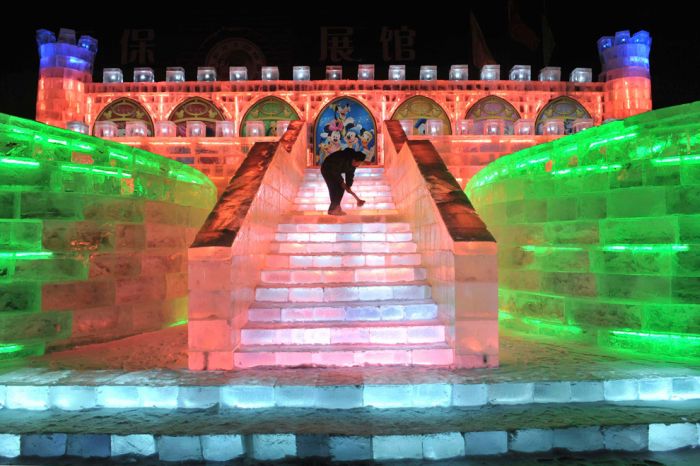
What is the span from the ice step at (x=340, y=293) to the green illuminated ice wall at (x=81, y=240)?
2001mm

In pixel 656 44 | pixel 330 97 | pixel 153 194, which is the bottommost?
pixel 153 194

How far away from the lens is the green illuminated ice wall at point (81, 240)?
555 centimetres

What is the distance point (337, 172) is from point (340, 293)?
2.98 meters

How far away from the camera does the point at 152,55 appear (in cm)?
1767

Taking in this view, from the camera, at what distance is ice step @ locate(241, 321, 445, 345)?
5293mm

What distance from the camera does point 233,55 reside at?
17.6 metres

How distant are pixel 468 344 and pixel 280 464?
2.26 m

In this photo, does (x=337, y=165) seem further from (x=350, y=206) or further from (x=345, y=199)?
(x=345, y=199)

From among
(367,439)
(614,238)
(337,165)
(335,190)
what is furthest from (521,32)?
(367,439)

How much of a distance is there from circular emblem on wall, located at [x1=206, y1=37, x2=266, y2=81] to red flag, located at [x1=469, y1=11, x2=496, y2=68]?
7748 mm

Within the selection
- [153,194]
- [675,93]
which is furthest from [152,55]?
[675,93]

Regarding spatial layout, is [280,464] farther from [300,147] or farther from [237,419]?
[300,147]

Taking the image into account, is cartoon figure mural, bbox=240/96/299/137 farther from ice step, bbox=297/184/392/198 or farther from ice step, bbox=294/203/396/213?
ice step, bbox=294/203/396/213

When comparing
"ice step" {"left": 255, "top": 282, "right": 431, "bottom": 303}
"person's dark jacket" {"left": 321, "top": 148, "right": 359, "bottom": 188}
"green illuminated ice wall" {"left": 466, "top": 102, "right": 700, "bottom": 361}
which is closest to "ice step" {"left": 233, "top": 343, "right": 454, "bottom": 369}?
"ice step" {"left": 255, "top": 282, "right": 431, "bottom": 303}
